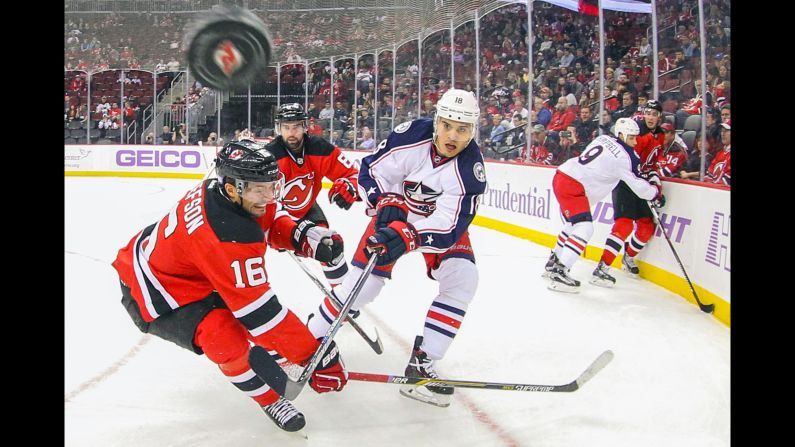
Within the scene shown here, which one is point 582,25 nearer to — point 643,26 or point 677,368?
point 643,26

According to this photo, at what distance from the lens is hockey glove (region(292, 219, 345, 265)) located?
2.21 meters

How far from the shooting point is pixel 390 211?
2395 millimetres

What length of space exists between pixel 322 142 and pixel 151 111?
922 centimetres

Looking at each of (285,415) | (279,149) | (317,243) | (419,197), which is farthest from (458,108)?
(279,149)

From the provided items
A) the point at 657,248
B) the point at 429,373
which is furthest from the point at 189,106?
the point at 429,373

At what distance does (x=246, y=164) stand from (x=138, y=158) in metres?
10.7

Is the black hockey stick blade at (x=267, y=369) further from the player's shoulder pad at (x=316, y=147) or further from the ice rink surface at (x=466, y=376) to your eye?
the player's shoulder pad at (x=316, y=147)

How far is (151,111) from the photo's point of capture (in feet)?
38.8

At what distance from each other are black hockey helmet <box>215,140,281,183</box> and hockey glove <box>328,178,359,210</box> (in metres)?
1.38

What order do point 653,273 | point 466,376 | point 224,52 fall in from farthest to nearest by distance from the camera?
1. point 224,52
2. point 653,273
3. point 466,376

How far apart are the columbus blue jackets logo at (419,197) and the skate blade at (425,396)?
2.23 feet

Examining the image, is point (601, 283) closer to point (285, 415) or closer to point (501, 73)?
point (285, 415)

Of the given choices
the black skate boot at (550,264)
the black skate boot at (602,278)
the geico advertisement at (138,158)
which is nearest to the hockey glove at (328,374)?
the black skate boot at (550,264)

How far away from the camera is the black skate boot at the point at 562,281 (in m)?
4.12
